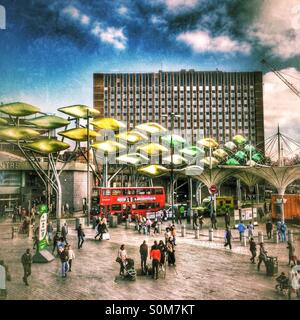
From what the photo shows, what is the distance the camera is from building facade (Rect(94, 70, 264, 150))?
66.0 metres

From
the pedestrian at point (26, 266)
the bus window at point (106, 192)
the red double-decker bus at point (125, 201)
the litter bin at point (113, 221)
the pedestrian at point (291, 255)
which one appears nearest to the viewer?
the pedestrian at point (26, 266)

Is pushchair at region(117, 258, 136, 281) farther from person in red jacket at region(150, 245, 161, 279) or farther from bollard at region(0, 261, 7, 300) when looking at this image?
bollard at region(0, 261, 7, 300)

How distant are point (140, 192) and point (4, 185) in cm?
1488

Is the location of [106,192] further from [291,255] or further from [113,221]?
[291,255]

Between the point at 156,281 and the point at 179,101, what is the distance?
206ft

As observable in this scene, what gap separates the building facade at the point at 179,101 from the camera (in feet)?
217

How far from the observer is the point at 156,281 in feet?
36.4

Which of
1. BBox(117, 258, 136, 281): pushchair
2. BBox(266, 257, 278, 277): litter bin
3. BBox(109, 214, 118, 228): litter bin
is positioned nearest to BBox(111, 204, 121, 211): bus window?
BBox(109, 214, 118, 228): litter bin

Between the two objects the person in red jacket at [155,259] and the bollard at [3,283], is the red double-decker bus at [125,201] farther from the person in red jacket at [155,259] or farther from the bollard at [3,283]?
the bollard at [3,283]

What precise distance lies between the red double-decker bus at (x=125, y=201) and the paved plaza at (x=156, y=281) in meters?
8.87

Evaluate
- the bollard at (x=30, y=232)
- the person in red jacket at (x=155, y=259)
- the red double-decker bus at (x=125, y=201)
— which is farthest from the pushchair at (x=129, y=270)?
the red double-decker bus at (x=125, y=201)

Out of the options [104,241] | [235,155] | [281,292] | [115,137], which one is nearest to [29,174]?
[115,137]

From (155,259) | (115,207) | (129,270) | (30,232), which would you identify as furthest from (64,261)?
(115,207)
